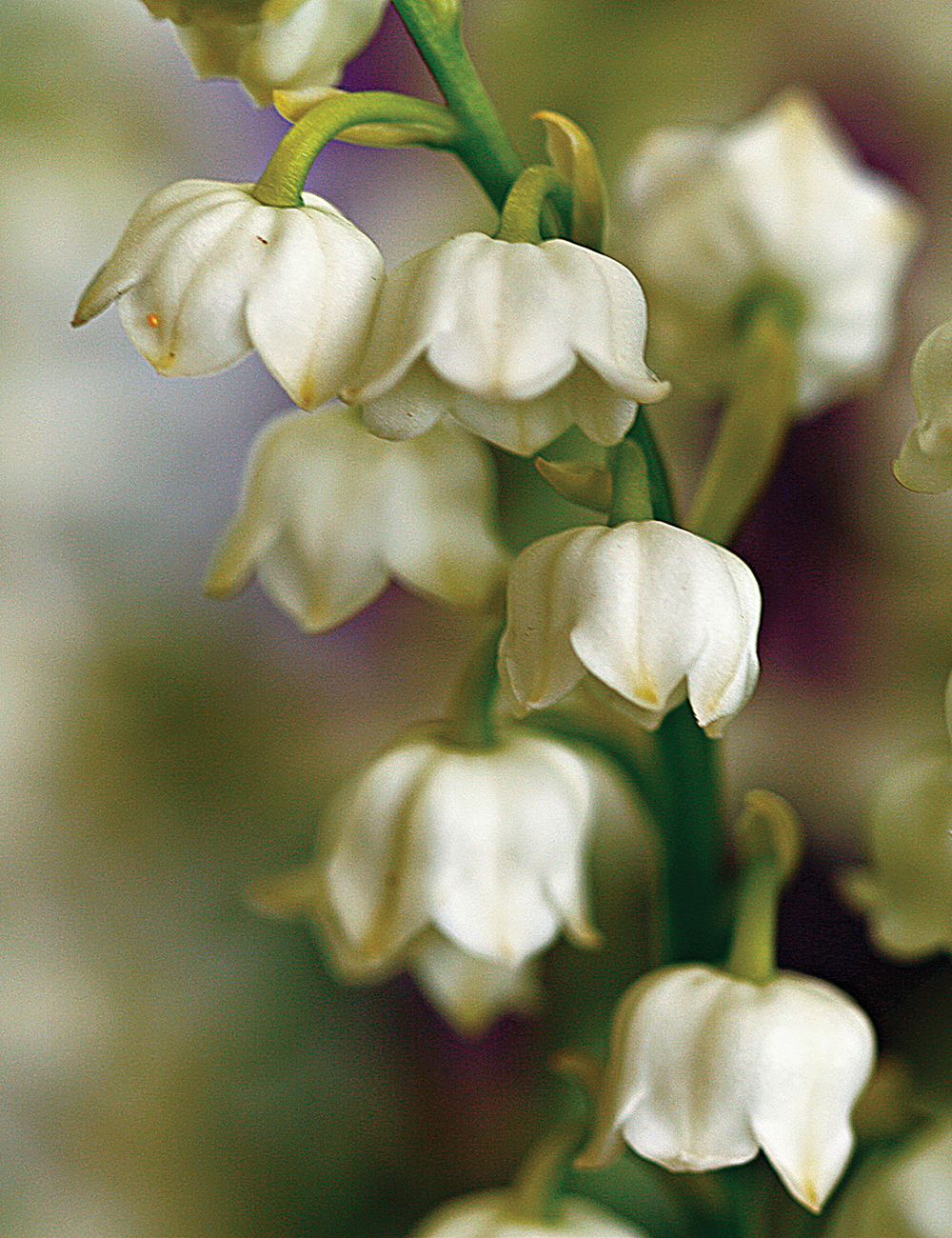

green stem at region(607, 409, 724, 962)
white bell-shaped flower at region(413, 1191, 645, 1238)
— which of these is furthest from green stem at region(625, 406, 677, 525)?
white bell-shaped flower at region(413, 1191, 645, 1238)

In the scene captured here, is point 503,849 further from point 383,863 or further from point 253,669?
point 253,669

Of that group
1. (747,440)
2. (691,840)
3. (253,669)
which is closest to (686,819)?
(691,840)

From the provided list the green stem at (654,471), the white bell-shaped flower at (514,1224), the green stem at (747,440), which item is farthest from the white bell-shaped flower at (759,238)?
the white bell-shaped flower at (514,1224)

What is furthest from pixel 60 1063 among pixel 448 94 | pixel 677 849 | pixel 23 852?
pixel 448 94

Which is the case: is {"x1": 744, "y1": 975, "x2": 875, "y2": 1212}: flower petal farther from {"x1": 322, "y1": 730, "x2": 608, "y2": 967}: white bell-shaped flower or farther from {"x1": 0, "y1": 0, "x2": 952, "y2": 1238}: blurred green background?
{"x1": 0, "y1": 0, "x2": 952, "y2": 1238}: blurred green background

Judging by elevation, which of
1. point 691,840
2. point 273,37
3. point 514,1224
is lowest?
point 514,1224

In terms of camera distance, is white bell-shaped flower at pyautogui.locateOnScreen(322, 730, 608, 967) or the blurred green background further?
the blurred green background
